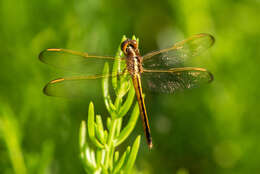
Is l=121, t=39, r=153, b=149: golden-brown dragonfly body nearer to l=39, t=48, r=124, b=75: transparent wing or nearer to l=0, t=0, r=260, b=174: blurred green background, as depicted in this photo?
l=39, t=48, r=124, b=75: transparent wing

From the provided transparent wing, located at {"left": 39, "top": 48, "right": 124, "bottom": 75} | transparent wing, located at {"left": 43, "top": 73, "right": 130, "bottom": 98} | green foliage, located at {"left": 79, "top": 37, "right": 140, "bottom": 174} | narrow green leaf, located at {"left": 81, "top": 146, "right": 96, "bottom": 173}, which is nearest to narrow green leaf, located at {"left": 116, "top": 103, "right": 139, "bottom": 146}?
green foliage, located at {"left": 79, "top": 37, "right": 140, "bottom": 174}

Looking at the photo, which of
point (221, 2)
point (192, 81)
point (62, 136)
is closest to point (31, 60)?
point (62, 136)

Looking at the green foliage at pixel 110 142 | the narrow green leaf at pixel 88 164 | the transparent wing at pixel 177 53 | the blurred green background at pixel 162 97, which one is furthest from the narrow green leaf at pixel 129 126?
the blurred green background at pixel 162 97

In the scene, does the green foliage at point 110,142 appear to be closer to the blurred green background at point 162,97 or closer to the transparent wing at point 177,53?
the transparent wing at point 177,53

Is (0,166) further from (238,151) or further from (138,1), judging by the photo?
(138,1)

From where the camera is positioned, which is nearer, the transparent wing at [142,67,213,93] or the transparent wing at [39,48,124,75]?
the transparent wing at [39,48,124,75]

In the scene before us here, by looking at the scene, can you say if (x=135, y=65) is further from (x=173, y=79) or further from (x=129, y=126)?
(x=129, y=126)
